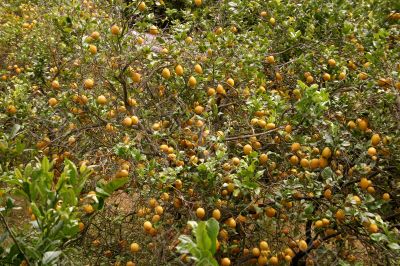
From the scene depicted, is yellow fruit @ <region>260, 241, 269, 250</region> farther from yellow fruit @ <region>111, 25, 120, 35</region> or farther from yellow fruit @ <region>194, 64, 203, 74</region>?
yellow fruit @ <region>111, 25, 120, 35</region>

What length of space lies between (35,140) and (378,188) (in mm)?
2492

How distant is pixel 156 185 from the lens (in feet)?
8.48

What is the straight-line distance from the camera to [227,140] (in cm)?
304

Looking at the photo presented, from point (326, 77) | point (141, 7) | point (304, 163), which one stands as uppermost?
point (141, 7)

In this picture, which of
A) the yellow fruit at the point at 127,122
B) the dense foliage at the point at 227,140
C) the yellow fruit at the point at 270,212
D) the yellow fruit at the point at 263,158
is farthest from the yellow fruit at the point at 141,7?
the yellow fruit at the point at 270,212

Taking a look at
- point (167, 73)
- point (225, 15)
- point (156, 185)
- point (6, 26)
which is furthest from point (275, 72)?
point (6, 26)

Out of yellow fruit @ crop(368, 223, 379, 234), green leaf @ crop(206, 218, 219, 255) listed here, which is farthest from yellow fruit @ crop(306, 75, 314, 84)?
green leaf @ crop(206, 218, 219, 255)

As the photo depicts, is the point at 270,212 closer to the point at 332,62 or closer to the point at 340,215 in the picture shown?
the point at 340,215

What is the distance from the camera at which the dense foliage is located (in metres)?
2.63

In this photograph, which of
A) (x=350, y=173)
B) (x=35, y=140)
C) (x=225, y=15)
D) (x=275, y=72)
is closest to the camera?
(x=350, y=173)

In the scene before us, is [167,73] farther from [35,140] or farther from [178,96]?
[35,140]

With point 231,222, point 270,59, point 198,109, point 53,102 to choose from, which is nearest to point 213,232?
point 231,222

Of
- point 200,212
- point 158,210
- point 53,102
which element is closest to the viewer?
point 200,212

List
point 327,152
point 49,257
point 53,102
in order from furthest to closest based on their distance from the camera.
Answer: point 53,102 → point 327,152 → point 49,257
